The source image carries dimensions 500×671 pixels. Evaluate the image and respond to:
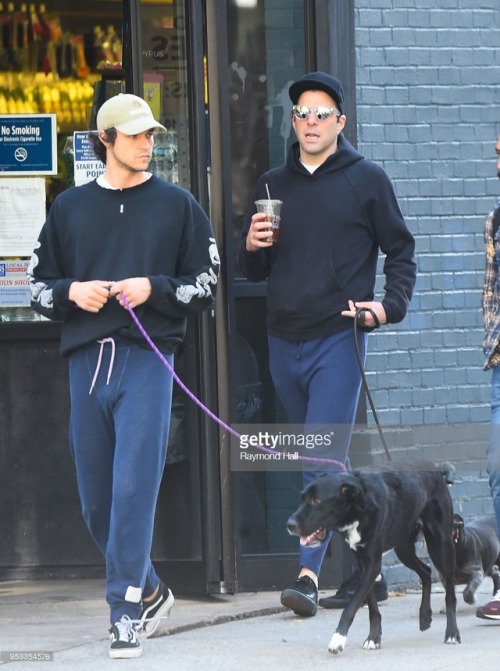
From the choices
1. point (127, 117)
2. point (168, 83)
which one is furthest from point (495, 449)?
point (168, 83)

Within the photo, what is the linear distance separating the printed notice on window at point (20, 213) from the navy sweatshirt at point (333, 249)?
5.02 feet

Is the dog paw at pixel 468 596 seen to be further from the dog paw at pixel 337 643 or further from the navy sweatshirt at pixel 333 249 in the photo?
the navy sweatshirt at pixel 333 249

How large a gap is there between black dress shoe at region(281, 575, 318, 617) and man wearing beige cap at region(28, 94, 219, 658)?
617 mm

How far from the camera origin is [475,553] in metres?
6.48

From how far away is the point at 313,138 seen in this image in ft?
20.8

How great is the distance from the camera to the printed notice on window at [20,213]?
7.54 metres

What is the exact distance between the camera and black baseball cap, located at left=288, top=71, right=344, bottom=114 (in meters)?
6.36

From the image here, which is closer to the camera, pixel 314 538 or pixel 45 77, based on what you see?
pixel 314 538

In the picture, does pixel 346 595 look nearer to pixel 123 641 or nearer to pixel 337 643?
pixel 337 643

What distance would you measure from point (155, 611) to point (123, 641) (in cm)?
31

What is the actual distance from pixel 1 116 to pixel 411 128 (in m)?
2.03

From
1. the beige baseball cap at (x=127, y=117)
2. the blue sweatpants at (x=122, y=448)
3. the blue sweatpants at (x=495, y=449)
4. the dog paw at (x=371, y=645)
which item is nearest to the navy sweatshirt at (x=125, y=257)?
the blue sweatpants at (x=122, y=448)

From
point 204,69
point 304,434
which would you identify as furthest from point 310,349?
point 204,69

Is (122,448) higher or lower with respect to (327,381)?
lower
